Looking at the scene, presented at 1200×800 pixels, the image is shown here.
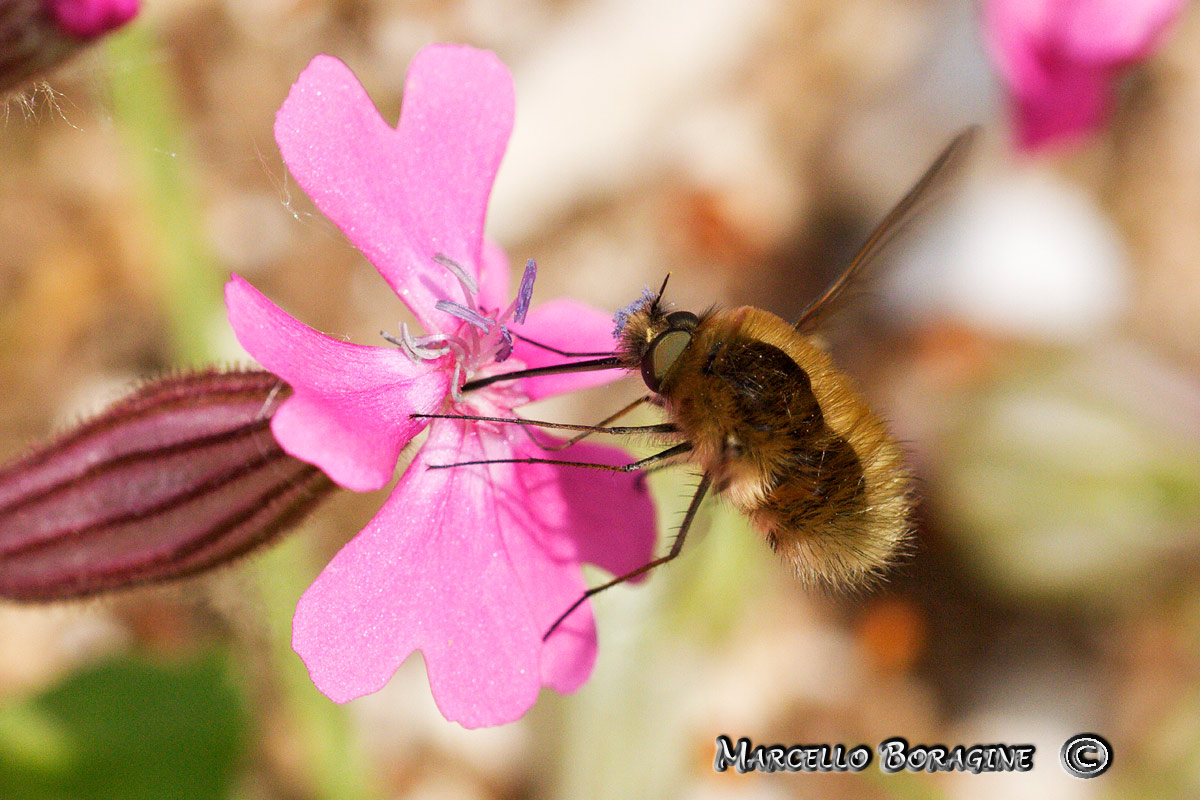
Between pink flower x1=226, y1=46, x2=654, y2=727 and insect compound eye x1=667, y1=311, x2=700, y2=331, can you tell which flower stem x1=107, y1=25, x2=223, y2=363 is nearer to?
pink flower x1=226, y1=46, x2=654, y2=727

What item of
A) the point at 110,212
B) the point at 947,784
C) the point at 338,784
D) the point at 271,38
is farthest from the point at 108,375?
the point at 947,784

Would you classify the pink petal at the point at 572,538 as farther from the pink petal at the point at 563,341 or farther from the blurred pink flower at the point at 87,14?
the blurred pink flower at the point at 87,14

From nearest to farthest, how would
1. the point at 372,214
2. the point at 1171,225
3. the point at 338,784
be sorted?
the point at 372,214 < the point at 338,784 < the point at 1171,225

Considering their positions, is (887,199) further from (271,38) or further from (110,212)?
(110,212)

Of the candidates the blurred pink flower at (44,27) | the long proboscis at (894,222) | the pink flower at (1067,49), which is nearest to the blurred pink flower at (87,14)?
the blurred pink flower at (44,27)

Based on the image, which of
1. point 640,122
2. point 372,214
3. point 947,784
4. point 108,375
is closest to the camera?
point 372,214

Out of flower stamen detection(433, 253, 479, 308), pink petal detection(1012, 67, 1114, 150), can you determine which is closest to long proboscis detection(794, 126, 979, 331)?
flower stamen detection(433, 253, 479, 308)
